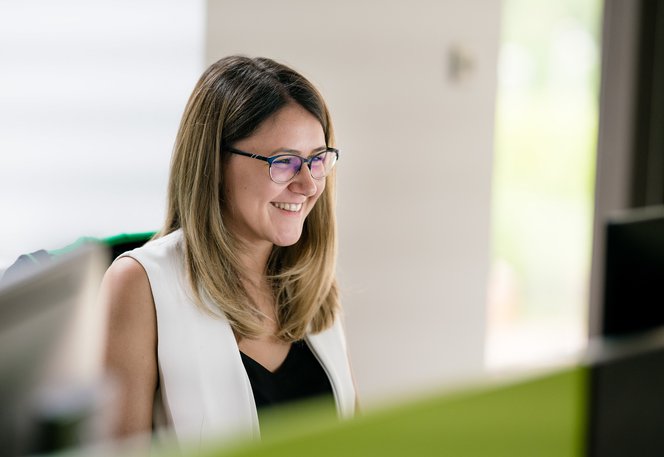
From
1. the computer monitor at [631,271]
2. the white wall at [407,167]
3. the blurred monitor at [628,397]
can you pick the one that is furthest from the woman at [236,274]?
the white wall at [407,167]

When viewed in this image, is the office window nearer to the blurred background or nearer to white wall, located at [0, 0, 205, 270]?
the blurred background

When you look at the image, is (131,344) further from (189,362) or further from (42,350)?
(42,350)

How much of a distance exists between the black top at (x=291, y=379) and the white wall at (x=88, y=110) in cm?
89

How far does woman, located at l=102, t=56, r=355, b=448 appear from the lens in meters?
1.52

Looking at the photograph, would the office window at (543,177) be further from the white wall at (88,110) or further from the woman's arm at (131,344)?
the woman's arm at (131,344)

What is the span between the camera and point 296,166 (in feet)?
5.59

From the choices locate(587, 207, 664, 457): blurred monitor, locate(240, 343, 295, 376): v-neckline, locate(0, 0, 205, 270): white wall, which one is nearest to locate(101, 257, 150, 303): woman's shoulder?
locate(240, 343, 295, 376): v-neckline

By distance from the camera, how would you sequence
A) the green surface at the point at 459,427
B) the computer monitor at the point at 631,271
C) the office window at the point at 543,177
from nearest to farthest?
1. the green surface at the point at 459,427
2. the computer monitor at the point at 631,271
3. the office window at the point at 543,177

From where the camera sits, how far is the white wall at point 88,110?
2189 millimetres

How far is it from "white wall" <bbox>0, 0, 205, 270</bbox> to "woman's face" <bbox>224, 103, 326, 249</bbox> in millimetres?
747

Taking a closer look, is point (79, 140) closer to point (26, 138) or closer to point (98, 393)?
point (26, 138)

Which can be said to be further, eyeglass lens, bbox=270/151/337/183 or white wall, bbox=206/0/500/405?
white wall, bbox=206/0/500/405

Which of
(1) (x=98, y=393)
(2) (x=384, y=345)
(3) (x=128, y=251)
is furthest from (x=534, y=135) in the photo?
(1) (x=98, y=393)

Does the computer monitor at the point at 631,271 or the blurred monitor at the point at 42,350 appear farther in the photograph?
the computer monitor at the point at 631,271
